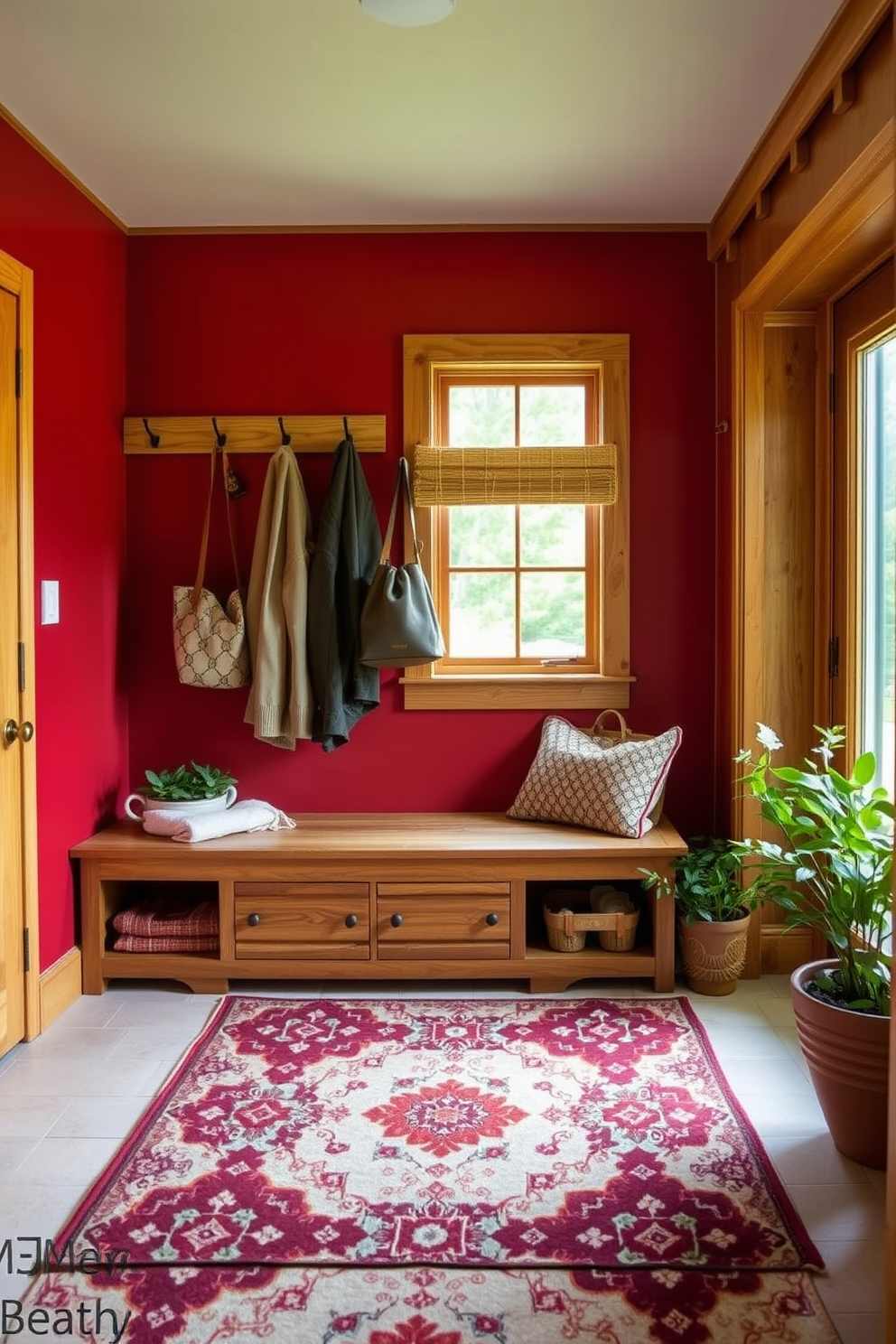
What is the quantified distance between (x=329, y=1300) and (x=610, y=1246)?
530 mm

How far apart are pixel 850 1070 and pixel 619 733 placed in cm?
159

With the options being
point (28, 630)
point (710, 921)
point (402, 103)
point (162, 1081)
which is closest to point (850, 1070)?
point (710, 921)

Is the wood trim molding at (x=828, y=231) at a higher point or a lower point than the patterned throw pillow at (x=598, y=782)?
higher

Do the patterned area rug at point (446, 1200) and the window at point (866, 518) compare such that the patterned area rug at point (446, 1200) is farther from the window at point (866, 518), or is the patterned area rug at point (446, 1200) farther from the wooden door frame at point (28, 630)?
the window at point (866, 518)

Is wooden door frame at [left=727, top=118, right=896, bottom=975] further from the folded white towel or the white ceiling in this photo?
the folded white towel

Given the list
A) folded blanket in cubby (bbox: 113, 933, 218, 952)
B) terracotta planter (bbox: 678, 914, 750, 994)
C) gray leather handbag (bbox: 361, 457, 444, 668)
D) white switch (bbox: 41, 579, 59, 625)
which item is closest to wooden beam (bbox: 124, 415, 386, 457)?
gray leather handbag (bbox: 361, 457, 444, 668)

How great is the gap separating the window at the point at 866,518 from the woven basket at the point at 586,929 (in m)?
0.89

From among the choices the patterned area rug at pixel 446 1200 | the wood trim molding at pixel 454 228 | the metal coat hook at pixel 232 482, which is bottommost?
the patterned area rug at pixel 446 1200

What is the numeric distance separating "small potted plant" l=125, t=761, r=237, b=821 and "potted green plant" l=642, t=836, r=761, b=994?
55.2 inches

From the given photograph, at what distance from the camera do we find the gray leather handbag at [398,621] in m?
3.39

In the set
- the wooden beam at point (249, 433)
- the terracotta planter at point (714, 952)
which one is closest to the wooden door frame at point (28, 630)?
the wooden beam at point (249, 433)

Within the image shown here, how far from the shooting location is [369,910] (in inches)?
130

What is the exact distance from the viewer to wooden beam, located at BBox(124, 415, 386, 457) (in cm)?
366

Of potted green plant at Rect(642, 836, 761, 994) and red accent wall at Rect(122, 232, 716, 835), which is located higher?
red accent wall at Rect(122, 232, 716, 835)
